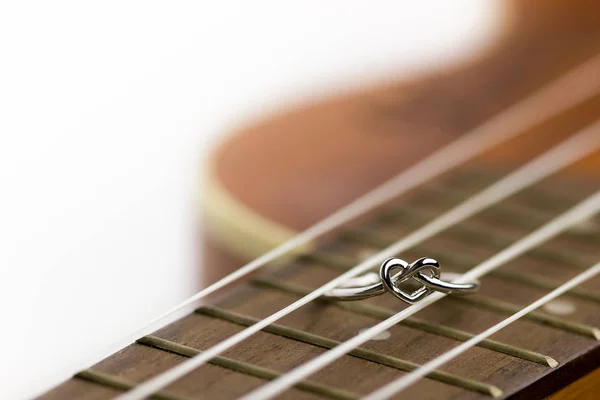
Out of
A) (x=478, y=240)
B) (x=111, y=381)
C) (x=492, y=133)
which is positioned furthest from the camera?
(x=492, y=133)

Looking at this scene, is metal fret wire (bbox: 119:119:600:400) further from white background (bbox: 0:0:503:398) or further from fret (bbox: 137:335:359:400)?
white background (bbox: 0:0:503:398)

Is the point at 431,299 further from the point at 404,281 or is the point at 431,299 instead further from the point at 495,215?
the point at 495,215

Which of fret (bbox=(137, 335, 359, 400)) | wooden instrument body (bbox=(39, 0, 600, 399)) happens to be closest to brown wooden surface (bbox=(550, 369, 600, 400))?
wooden instrument body (bbox=(39, 0, 600, 399))

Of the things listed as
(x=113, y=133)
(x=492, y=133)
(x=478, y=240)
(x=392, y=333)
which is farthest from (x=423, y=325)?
(x=113, y=133)

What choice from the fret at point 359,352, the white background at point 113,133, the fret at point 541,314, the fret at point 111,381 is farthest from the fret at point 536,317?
the white background at point 113,133

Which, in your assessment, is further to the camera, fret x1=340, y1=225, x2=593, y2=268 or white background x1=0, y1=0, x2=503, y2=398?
white background x1=0, y1=0, x2=503, y2=398

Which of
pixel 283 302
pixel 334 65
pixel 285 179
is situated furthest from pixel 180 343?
pixel 334 65

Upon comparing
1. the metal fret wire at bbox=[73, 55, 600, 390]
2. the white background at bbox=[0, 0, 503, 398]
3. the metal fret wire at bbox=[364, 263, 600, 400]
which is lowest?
the metal fret wire at bbox=[364, 263, 600, 400]
